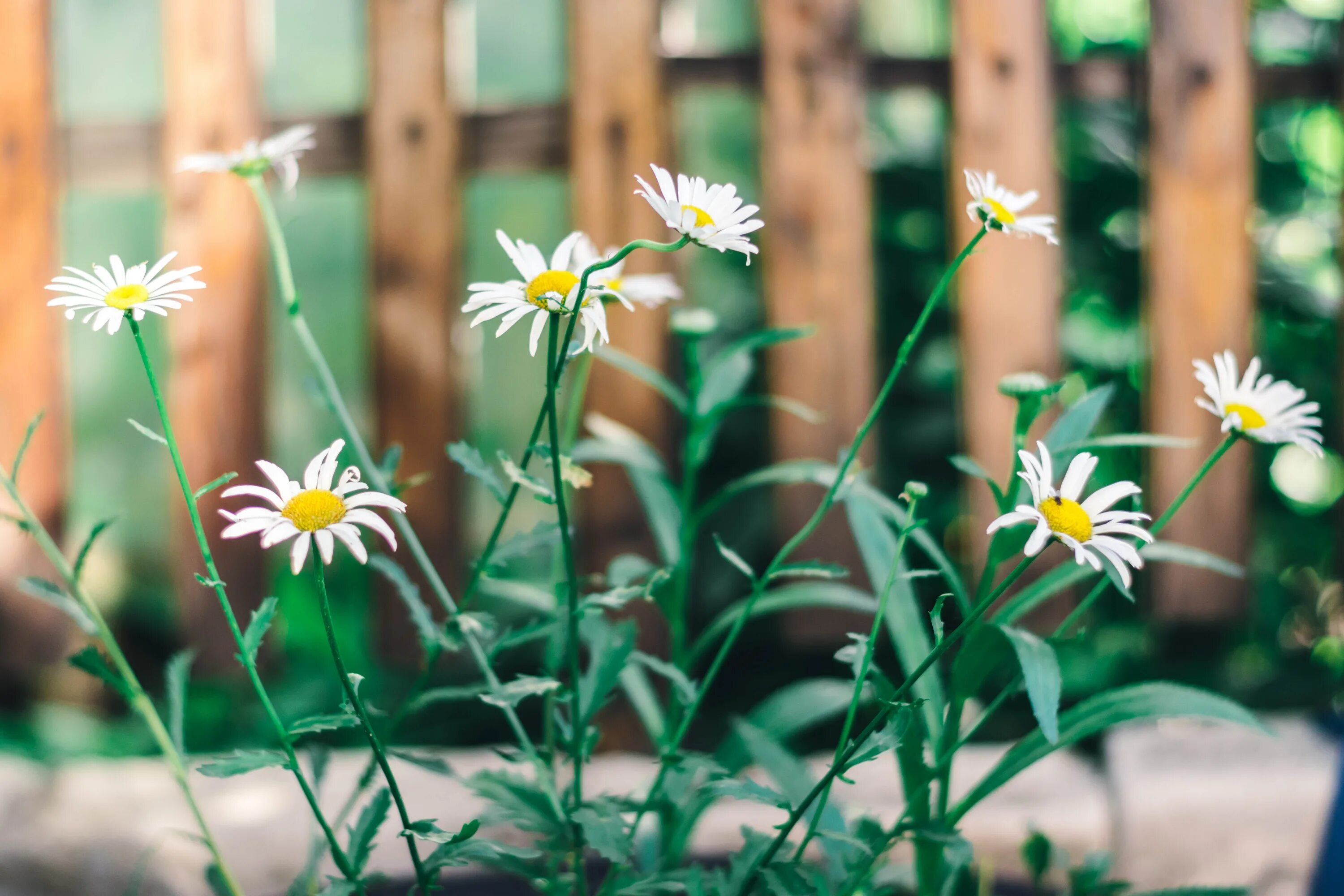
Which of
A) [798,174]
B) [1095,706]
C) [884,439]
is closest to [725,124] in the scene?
[798,174]

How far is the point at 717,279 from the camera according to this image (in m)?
1.68

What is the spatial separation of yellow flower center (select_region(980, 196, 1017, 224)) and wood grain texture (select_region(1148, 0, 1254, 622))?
1.05m

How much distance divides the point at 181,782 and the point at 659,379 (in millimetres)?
473

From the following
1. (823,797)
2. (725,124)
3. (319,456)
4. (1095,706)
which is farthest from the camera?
(725,124)

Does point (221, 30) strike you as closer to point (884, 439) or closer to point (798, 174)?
point (798, 174)

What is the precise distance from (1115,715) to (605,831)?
353 millimetres

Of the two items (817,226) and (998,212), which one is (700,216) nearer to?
(998,212)

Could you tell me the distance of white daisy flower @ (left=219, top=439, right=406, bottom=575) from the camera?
45 cm

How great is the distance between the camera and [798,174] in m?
1.47

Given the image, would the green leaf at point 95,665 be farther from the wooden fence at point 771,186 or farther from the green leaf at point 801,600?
the wooden fence at point 771,186

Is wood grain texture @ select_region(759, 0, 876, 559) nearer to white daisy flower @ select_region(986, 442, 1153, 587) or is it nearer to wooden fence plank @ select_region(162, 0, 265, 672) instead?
wooden fence plank @ select_region(162, 0, 265, 672)

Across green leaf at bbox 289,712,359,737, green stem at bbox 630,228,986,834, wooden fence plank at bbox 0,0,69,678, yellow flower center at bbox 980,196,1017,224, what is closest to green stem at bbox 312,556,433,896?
green leaf at bbox 289,712,359,737

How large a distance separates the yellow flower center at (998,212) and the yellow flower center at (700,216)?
17 cm

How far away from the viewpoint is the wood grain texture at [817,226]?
1.47 m
